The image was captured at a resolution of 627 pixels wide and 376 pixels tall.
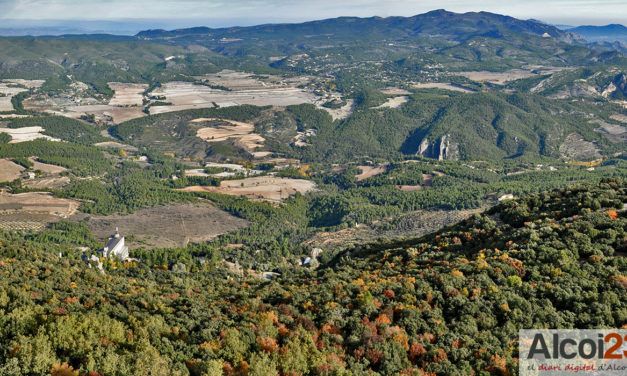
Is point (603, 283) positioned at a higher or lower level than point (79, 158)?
higher

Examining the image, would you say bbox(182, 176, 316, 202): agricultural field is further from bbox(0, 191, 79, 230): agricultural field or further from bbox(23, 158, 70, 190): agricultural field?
bbox(23, 158, 70, 190): agricultural field

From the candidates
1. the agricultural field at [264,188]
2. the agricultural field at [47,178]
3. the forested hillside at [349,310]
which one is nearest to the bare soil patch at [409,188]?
the agricultural field at [264,188]

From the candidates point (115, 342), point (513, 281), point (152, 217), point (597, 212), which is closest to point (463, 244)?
point (597, 212)

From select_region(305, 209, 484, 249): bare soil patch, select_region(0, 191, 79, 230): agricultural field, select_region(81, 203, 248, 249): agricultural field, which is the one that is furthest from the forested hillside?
select_region(0, 191, 79, 230): agricultural field

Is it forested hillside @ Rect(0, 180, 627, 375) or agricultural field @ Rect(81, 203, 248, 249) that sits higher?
forested hillside @ Rect(0, 180, 627, 375)

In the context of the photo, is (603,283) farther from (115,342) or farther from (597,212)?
(115,342)

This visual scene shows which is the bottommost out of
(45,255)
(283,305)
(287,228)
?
(287,228)
